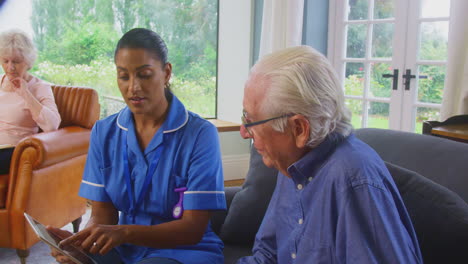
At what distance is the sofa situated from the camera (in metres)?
1.10

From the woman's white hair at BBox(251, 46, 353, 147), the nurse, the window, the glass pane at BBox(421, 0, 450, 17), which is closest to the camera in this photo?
the woman's white hair at BBox(251, 46, 353, 147)

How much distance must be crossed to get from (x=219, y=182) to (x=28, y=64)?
192 cm

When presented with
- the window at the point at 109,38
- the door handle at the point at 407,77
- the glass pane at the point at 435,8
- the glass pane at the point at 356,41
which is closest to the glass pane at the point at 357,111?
the glass pane at the point at 356,41

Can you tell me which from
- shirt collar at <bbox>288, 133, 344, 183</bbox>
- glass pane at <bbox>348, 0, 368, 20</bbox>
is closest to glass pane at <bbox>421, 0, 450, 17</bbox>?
glass pane at <bbox>348, 0, 368, 20</bbox>

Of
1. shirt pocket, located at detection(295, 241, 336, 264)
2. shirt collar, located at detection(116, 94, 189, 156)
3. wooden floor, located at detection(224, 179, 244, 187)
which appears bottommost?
wooden floor, located at detection(224, 179, 244, 187)

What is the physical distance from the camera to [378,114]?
12.1ft

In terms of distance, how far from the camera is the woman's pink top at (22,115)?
2.88 metres

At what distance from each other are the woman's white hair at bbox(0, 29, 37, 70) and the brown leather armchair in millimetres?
395

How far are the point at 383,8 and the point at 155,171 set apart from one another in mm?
2670

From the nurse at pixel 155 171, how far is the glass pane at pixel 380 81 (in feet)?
7.74

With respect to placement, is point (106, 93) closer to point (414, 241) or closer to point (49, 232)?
point (49, 232)

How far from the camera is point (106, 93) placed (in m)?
4.33

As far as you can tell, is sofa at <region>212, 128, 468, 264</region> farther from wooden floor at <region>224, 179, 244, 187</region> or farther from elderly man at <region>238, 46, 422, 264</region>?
wooden floor at <region>224, 179, 244, 187</region>

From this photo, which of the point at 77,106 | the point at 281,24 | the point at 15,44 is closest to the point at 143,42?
the point at 15,44
